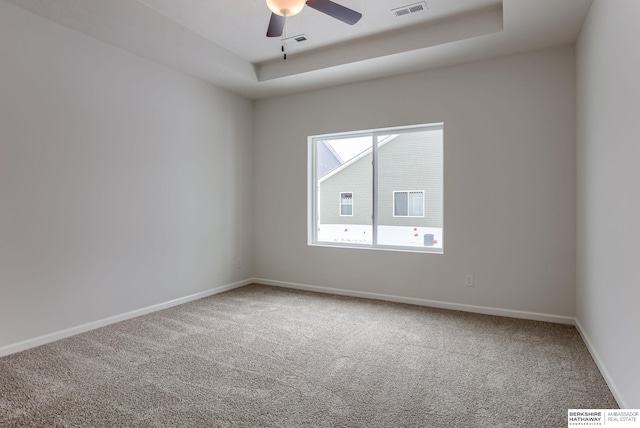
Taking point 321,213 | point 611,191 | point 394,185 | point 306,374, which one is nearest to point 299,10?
point 611,191

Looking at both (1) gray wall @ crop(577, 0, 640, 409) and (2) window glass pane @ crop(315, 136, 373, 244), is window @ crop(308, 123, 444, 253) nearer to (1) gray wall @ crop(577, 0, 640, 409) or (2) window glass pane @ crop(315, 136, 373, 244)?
(2) window glass pane @ crop(315, 136, 373, 244)

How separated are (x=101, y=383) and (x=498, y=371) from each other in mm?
2642

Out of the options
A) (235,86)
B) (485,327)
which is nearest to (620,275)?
(485,327)

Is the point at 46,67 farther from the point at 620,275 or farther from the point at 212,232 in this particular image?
the point at 620,275

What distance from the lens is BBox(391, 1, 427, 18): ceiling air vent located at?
10.1ft

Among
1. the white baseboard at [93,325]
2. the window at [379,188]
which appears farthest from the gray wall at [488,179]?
the white baseboard at [93,325]

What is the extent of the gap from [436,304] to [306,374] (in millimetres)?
2136

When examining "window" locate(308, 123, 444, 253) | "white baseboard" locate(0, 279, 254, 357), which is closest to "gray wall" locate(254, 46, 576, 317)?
"window" locate(308, 123, 444, 253)

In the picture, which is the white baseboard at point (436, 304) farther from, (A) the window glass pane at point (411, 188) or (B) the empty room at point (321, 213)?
(A) the window glass pane at point (411, 188)

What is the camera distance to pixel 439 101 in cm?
398

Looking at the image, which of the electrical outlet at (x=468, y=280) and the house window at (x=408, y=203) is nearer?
the electrical outlet at (x=468, y=280)

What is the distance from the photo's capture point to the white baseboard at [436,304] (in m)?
3.46

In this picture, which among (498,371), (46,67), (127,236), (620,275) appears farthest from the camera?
(127,236)

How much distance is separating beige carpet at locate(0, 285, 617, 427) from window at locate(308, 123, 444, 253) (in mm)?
1158
